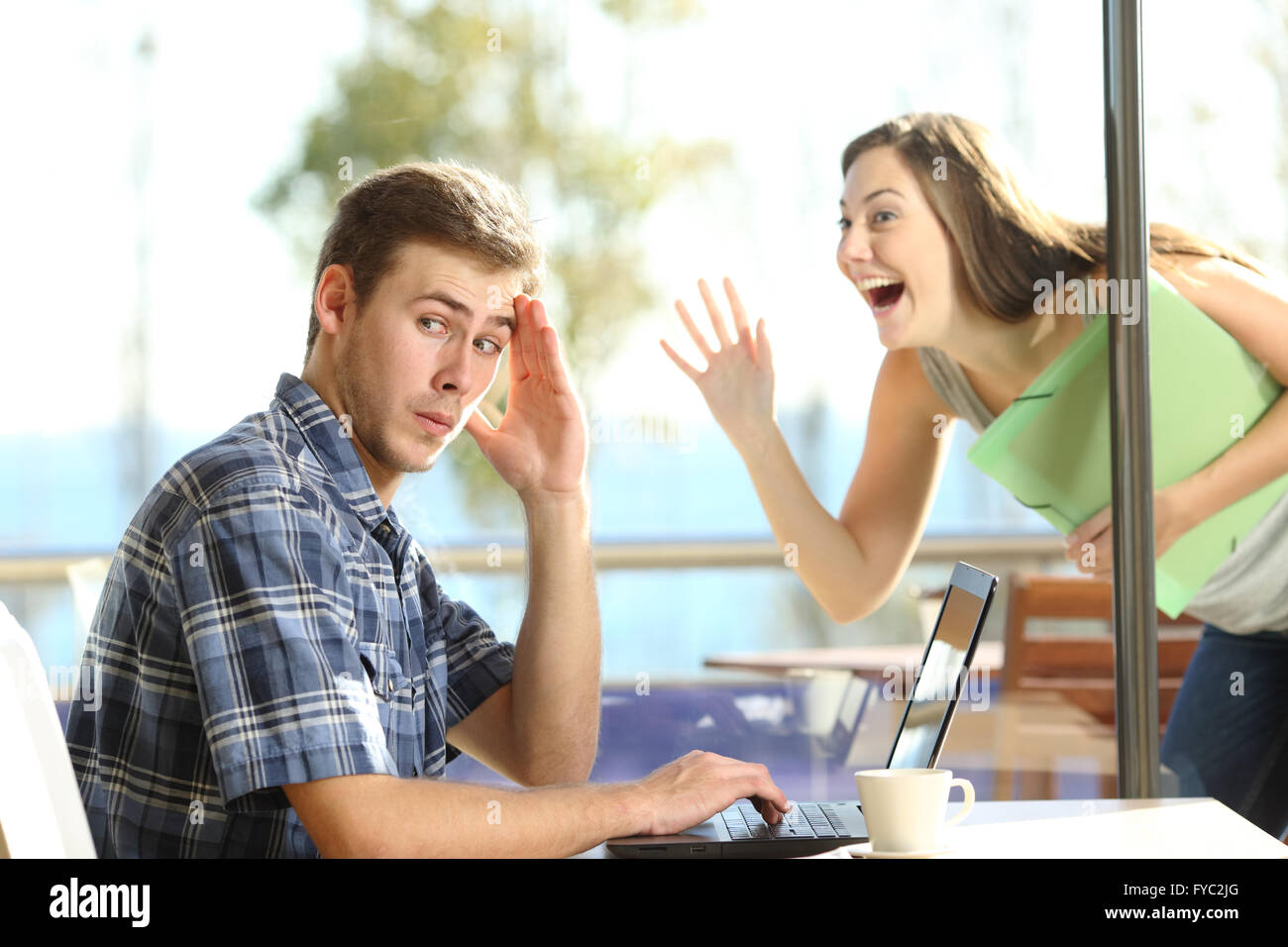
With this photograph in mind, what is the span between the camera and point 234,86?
11.2 ft

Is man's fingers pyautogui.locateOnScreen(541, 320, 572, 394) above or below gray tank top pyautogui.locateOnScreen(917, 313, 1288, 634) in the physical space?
above

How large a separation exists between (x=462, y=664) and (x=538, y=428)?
234 millimetres

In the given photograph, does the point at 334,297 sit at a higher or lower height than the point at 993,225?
lower

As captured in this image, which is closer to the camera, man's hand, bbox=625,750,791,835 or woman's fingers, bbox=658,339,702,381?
man's hand, bbox=625,750,791,835

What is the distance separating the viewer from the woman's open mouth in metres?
1.69

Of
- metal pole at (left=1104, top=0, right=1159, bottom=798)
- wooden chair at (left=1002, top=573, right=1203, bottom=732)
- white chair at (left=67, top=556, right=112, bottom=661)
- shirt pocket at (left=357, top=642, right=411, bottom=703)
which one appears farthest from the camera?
white chair at (left=67, top=556, right=112, bottom=661)

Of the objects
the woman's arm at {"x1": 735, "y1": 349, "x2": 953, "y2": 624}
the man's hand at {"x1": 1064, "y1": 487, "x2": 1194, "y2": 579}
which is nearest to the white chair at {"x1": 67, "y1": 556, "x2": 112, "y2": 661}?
the woman's arm at {"x1": 735, "y1": 349, "x2": 953, "y2": 624}

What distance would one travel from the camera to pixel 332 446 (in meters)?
0.99

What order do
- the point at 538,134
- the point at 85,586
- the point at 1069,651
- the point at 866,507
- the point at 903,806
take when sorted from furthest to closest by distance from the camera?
the point at 538,134
the point at 85,586
the point at 1069,651
the point at 866,507
the point at 903,806

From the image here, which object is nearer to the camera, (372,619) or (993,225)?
(372,619)

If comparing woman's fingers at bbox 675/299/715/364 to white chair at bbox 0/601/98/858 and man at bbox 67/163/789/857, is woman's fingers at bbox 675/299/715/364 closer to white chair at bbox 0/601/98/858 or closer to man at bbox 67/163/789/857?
man at bbox 67/163/789/857

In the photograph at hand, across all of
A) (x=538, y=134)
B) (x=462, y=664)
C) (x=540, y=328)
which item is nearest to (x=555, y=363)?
(x=540, y=328)

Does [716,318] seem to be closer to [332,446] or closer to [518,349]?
[518,349]

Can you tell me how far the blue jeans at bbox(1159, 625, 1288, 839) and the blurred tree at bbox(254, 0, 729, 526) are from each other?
2240mm
